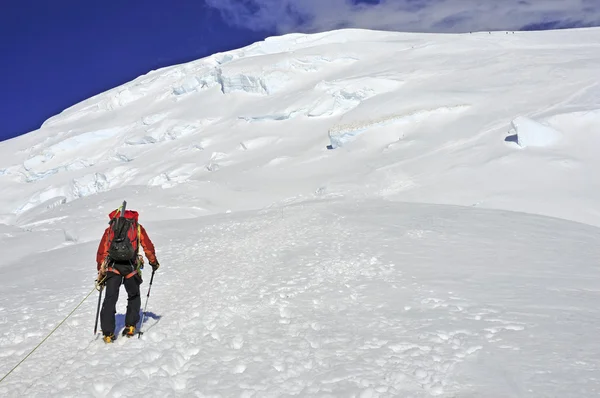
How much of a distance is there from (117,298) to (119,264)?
460 millimetres

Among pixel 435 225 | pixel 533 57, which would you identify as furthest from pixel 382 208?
pixel 533 57

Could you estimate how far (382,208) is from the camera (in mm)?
15289

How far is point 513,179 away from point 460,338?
511 inches

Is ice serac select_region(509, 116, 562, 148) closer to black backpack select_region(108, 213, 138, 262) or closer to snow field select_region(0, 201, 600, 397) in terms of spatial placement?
snow field select_region(0, 201, 600, 397)

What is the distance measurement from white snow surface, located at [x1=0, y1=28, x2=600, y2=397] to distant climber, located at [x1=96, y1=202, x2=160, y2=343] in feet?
1.11

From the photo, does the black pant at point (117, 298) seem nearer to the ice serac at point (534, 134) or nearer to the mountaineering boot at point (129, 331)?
the mountaineering boot at point (129, 331)

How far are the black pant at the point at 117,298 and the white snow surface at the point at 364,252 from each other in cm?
30

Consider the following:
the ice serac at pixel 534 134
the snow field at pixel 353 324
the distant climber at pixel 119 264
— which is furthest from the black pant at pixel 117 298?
the ice serac at pixel 534 134

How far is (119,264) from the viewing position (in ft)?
19.8

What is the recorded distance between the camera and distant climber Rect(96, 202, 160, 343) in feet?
19.1

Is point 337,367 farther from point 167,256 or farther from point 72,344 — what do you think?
point 167,256

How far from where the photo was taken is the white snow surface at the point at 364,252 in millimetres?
4688

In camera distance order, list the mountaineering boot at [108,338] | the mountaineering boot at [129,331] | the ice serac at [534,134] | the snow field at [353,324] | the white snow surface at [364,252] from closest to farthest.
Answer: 1. the snow field at [353,324]
2. the white snow surface at [364,252]
3. the mountaineering boot at [108,338]
4. the mountaineering boot at [129,331]
5. the ice serac at [534,134]

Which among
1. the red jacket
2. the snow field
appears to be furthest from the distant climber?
the snow field
